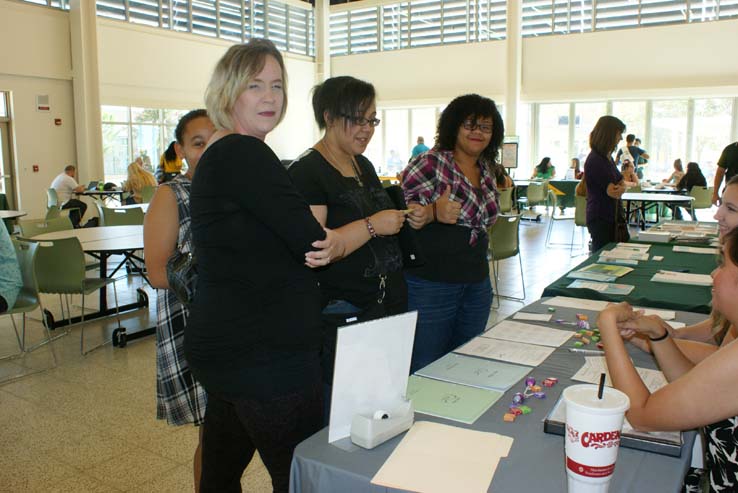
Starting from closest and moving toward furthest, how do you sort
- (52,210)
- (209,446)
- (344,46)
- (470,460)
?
(470,460)
(209,446)
(52,210)
(344,46)

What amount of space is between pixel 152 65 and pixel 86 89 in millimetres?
1806

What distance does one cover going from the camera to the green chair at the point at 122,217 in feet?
19.3

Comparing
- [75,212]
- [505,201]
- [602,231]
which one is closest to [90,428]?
[602,231]

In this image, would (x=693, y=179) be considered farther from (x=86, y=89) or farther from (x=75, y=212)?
(x=86, y=89)

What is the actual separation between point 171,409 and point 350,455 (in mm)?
914

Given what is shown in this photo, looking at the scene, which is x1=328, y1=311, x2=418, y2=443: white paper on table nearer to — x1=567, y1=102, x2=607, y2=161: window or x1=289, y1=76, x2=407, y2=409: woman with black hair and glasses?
x1=289, y1=76, x2=407, y2=409: woman with black hair and glasses

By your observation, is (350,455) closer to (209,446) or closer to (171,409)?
(209,446)

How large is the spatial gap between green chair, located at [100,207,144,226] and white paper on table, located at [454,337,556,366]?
4638 mm

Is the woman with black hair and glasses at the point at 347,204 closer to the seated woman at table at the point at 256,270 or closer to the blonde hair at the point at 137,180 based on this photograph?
the seated woman at table at the point at 256,270

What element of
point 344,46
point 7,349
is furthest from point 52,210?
point 344,46

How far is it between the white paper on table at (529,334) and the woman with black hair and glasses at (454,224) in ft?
0.95

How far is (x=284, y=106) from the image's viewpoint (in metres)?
1.48

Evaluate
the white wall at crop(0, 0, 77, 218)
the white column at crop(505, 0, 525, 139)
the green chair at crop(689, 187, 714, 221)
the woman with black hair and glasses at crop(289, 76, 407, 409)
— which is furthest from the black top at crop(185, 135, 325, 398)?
the white column at crop(505, 0, 525, 139)

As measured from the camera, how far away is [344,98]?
1989 millimetres
